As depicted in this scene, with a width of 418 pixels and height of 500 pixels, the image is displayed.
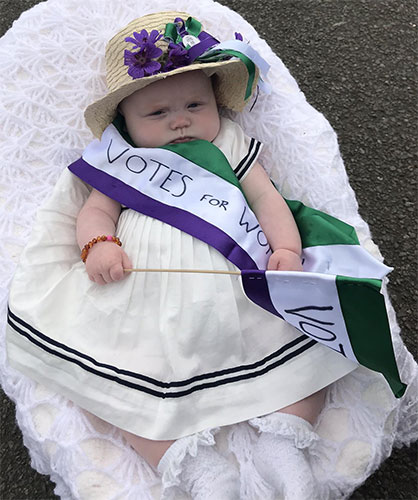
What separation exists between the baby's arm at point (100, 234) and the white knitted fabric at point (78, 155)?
A: 16cm

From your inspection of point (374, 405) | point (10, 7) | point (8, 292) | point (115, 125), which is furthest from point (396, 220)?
point (10, 7)

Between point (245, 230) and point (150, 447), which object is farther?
point (245, 230)

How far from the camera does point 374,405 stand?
1061 millimetres

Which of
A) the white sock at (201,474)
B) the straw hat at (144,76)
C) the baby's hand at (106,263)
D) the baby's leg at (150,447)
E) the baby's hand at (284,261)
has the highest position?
the straw hat at (144,76)

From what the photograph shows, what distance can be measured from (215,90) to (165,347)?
0.65m

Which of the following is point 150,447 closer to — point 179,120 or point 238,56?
point 179,120

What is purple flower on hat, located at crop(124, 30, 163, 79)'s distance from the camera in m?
1.13

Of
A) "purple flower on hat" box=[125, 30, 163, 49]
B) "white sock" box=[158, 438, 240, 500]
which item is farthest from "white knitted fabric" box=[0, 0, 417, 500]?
"purple flower on hat" box=[125, 30, 163, 49]

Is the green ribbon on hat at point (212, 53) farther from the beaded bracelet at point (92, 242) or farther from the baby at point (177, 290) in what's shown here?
the beaded bracelet at point (92, 242)

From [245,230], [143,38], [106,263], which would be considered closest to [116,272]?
[106,263]

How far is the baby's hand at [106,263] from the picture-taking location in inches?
41.7

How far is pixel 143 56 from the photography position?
1.14m

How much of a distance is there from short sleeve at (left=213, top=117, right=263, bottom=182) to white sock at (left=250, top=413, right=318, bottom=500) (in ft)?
1.77

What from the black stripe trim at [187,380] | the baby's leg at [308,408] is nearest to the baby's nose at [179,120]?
→ the black stripe trim at [187,380]
